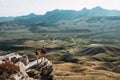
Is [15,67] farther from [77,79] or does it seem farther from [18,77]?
[77,79]

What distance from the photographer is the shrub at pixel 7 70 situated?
1686 inches

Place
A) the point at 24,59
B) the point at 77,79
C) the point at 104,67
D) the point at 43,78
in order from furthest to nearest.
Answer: the point at 104,67
the point at 77,79
the point at 24,59
the point at 43,78

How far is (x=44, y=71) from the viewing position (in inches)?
1972

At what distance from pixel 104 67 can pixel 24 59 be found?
326 ft

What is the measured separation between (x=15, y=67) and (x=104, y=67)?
114321 mm

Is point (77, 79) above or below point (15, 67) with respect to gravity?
below

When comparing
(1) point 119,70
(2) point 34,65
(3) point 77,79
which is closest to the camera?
(2) point 34,65

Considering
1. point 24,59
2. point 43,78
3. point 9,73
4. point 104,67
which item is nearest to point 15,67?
point 9,73

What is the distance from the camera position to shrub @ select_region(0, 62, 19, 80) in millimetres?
42834

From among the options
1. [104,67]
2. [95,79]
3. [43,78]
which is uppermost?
[43,78]

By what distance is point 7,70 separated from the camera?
44.7 m

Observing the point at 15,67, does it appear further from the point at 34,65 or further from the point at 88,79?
the point at 88,79

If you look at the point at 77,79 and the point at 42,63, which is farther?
the point at 77,79

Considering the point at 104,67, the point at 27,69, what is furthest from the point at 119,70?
the point at 27,69
